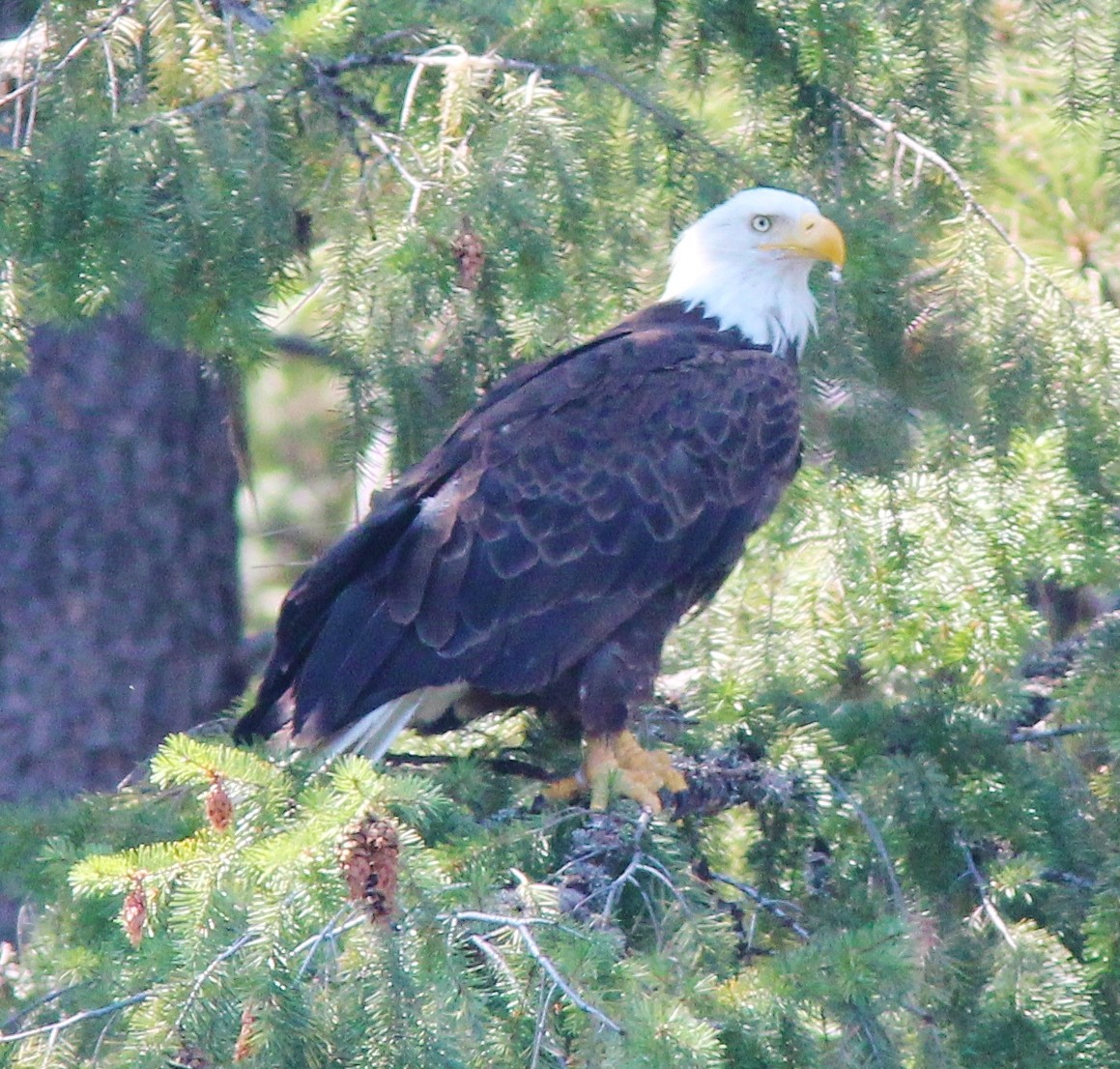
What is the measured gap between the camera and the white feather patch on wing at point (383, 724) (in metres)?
3.72

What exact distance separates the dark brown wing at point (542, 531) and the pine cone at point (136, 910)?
1.36 m

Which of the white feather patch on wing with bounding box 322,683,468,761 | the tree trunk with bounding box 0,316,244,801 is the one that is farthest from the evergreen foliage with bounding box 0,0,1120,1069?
the tree trunk with bounding box 0,316,244,801

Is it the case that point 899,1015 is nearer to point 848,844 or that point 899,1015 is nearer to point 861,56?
point 848,844

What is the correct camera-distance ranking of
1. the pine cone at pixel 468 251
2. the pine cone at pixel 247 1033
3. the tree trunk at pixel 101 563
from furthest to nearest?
the tree trunk at pixel 101 563 < the pine cone at pixel 468 251 < the pine cone at pixel 247 1033

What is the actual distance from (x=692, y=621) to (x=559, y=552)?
30.3 inches

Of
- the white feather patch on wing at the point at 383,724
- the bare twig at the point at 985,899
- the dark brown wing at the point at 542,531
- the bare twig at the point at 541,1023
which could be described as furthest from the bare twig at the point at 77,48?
the bare twig at the point at 985,899

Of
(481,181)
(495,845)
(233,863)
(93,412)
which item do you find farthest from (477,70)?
(93,412)

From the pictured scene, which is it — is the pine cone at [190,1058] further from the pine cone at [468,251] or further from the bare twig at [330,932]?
the pine cone at [468,251]

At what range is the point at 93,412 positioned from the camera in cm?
534

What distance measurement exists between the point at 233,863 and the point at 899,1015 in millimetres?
1226

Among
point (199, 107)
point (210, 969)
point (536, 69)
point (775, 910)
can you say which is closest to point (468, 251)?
point (536, 69)

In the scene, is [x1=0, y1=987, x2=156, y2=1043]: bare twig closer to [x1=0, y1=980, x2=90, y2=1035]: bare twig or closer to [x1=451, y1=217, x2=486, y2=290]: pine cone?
[x1=0, y1=980, x2=90, y2=1035]: bare twig

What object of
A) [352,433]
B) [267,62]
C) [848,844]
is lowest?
[848,844]

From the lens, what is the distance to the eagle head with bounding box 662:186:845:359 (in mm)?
4281
